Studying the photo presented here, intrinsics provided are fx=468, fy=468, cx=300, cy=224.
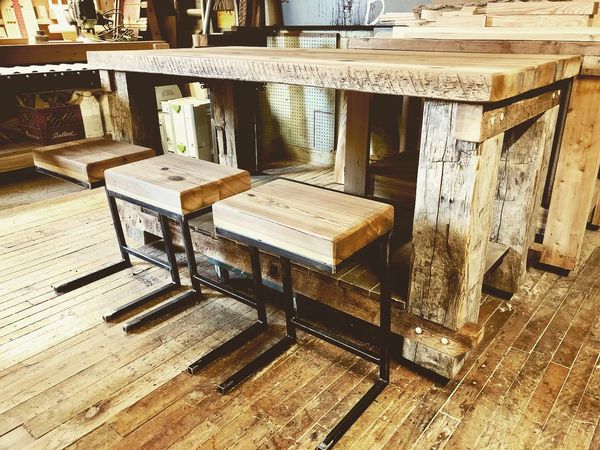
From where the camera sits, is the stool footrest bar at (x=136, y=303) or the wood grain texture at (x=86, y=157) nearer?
the wood grain texture at (x=86, y=157)

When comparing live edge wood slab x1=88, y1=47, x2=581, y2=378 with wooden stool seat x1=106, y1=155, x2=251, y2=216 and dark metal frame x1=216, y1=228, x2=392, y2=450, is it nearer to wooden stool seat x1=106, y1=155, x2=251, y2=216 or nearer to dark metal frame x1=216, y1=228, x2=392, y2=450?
dark metal frame x1=216, y1=228, x2=392, y2=450

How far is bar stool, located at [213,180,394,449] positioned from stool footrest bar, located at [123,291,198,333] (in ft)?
2.16

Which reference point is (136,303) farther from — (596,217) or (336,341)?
(596,217)

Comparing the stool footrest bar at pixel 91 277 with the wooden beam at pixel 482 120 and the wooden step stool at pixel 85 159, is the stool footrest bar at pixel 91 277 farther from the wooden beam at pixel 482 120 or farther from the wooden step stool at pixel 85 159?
the wooden beam at pixel 482 120

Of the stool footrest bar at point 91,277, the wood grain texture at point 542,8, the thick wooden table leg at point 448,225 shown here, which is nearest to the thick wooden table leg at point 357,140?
the wood grain texture at point 542,8

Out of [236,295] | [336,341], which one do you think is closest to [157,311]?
[236,295]

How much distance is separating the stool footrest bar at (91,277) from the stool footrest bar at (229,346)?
105cm

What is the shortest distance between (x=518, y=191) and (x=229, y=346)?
156cm

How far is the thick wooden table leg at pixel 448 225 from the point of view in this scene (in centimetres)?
155

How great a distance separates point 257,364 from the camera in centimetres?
199

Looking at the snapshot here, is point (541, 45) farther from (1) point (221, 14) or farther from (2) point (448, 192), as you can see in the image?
(1) point (221, 14)

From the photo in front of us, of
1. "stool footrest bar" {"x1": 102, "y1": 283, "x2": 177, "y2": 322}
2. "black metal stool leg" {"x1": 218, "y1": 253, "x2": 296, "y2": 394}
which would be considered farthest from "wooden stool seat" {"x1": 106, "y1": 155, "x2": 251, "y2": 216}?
"stool footrest bar" {"x1": 102, "y1": 283, "x2": 177, "y2": 322}

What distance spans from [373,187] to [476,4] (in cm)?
141

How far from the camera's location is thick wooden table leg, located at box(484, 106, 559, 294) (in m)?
2.17
